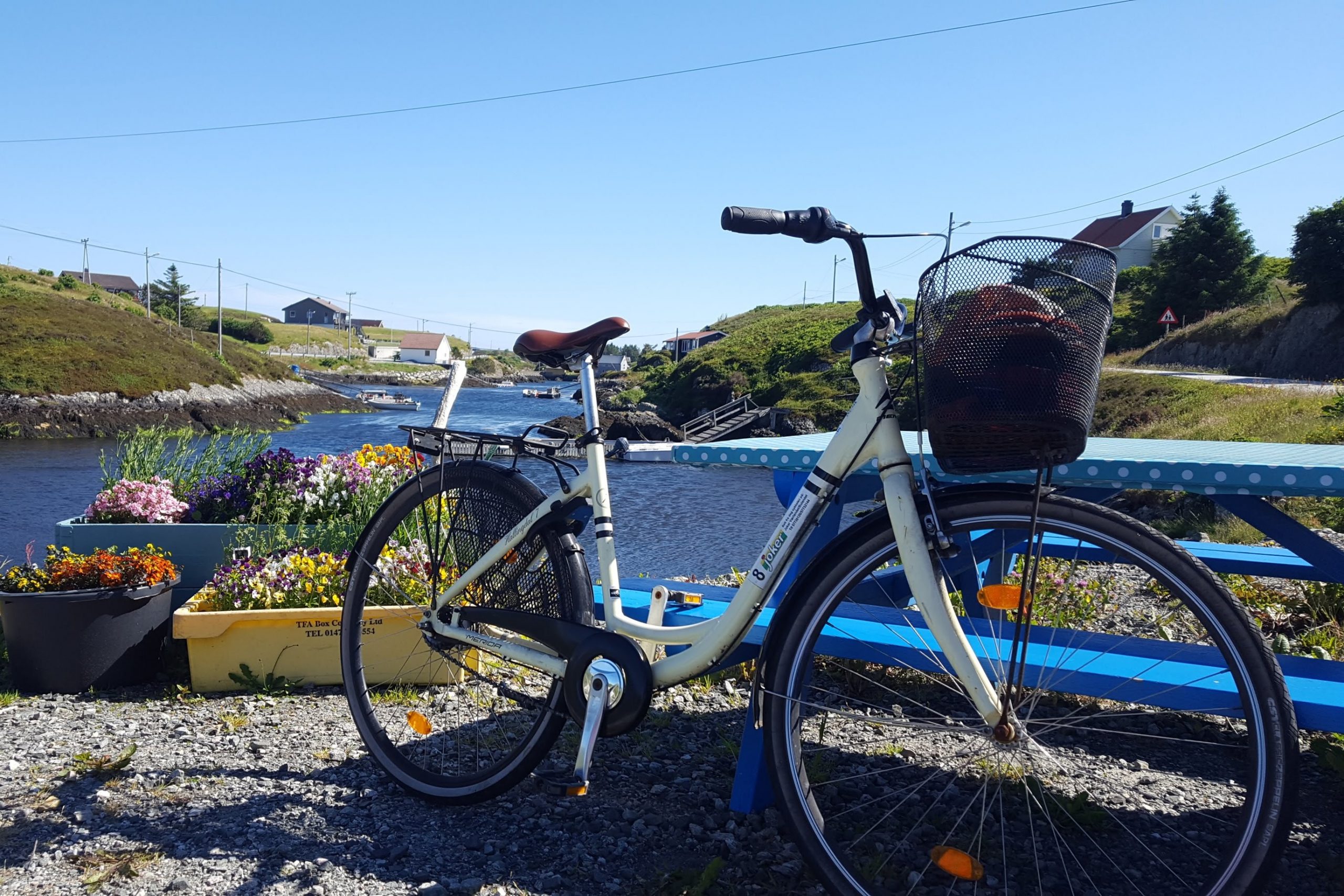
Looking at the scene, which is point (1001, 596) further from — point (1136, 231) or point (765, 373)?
point (1136, 231)

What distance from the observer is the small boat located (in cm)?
6638

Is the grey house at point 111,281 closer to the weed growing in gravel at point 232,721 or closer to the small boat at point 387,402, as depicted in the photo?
the small boat at point 387,402

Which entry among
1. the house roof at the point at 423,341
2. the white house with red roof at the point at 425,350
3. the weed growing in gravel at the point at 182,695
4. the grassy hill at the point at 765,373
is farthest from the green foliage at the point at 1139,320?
the house roof at the point at 423,341

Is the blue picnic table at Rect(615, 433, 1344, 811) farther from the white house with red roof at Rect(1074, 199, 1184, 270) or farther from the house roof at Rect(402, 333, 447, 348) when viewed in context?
the house roof at Rect(402, 333, 447, 348)

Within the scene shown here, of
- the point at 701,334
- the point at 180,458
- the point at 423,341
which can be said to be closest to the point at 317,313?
the point at 423,341

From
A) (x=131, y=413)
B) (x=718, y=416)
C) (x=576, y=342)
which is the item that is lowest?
(x=131, y=413)

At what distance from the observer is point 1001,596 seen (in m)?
2.02

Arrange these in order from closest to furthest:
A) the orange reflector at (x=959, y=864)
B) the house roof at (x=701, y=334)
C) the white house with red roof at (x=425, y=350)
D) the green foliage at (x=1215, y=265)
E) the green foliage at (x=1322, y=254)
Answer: the orange reflector at (x=959, y=864)
the green foliage at (x=1322, y=254)
the green foliage at (x=1215, y=265)
the house roof at (x=701, y=334)
the white house with red roof at (x=425, y=350)

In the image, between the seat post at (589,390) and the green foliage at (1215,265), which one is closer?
the seat post at (589,390)

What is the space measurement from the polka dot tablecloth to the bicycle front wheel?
22 cm

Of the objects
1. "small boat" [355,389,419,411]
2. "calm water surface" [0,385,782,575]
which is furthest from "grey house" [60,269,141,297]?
"calm water surface" [0,385,782,575]

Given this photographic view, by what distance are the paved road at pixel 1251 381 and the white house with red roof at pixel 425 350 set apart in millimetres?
118985

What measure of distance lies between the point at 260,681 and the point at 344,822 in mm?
1293

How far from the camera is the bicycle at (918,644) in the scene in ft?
5.77
